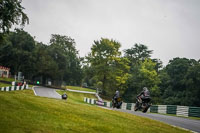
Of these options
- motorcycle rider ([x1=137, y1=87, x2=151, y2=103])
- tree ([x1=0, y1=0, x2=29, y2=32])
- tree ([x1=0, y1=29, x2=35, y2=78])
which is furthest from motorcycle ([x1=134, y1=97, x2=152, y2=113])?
tree ([x1=0, y1=29, x2=35, y2=78])

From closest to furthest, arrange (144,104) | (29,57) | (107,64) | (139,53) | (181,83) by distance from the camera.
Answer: (144,104)
(181,83)
(107,64)
(29,57)
(139,53)

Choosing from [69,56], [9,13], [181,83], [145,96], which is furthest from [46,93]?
[69,56]

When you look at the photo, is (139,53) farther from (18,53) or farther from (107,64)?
(18,53)

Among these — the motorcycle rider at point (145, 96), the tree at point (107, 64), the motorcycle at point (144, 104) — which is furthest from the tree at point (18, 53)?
the motorcycle rider at point (145, 96)

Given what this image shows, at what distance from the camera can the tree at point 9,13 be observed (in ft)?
69.3

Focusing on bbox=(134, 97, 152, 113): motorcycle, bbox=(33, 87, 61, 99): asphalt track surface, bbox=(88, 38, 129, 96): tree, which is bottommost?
bbox=(33, 87, 61, 99): asphalt track surface

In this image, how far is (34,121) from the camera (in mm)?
7883

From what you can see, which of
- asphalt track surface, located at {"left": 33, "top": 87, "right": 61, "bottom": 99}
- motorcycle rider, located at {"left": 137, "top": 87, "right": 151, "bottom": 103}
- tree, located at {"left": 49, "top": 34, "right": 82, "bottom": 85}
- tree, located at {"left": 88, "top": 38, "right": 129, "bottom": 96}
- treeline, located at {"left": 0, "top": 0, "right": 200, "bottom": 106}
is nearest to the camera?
motorcycle rider, located at {"left": 137, "top": 87, "right": 151, "bottom": 103}

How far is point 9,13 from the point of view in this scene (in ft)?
71.2

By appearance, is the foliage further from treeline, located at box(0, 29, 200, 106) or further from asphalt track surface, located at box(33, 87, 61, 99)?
asphalt track surface, located at box(33, 87, 61, 99)

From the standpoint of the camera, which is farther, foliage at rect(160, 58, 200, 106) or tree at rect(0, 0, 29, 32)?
foliage at rect(160, 58, 200, 106)

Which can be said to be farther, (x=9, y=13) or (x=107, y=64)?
(x=107, y=64)

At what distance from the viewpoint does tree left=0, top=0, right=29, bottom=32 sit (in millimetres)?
21130

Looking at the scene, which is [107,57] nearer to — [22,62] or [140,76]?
[140,76]
